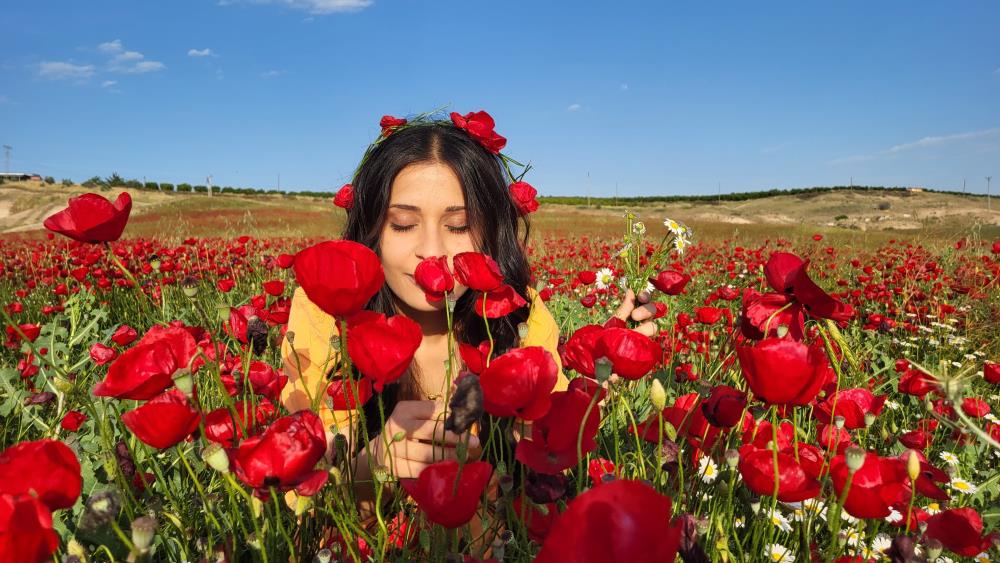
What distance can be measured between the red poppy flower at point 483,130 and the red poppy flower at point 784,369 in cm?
175

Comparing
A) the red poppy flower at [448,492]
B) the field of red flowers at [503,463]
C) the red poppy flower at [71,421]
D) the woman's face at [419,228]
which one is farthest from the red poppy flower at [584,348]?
the red poppy flower at [71,421]

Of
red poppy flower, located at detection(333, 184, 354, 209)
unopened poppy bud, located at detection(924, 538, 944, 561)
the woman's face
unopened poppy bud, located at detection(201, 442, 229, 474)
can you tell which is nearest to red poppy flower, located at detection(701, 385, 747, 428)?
unopened poppy bud, located at detection(924, 538, 944, 561)

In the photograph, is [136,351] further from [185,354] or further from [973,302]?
[973,302]

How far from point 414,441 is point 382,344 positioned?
1.38 ft

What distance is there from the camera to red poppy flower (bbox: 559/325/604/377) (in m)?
1.10

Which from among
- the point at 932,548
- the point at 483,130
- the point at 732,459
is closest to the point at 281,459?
the point at 732,459

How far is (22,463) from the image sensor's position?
0.69 m

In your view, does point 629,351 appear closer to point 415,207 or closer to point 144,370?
point 144,370

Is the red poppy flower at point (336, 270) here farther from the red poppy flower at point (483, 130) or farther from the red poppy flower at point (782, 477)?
the red poppy flower at point (483, 130)

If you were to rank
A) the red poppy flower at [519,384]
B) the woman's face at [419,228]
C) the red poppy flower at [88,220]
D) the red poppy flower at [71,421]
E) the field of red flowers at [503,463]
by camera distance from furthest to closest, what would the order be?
the woman's face at [419,228] < the red poppy flower at [71,421] < the red poppy flower at [88,220] < the red poppy flower at [519,384] < the field of red flowers at [503,463]

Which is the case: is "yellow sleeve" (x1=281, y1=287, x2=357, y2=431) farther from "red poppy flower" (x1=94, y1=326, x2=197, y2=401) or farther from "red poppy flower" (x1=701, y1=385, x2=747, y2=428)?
"red poppy flower" (x1=701, y1=385, x2=747, y2=428)

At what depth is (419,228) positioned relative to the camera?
82.7 inches

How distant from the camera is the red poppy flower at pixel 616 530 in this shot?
0.43 meters

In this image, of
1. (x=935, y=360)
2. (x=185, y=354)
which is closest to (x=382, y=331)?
(x=185, y=354)
